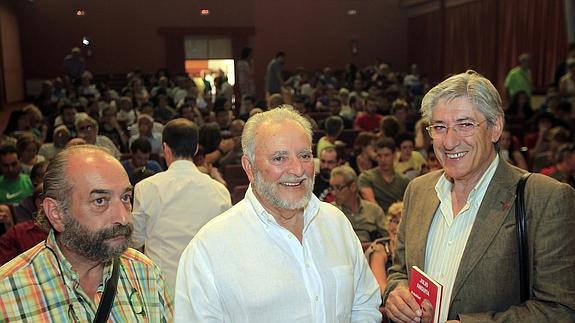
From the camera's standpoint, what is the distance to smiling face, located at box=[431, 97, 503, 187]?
1.80 m

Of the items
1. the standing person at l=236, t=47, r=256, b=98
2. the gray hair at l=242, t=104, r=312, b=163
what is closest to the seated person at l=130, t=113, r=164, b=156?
the standing person at l=236, t=47, r=256, b=98

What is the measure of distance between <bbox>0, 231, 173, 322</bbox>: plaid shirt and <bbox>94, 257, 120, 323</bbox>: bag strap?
1.3 inches

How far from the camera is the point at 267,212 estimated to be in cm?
177

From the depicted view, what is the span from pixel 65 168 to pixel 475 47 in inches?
675

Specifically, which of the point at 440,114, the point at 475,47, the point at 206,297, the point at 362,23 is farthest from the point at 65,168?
the point at 362,23

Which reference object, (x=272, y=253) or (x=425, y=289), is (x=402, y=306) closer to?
(x=425, y=289)

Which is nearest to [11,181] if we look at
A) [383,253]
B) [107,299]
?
[383,253]

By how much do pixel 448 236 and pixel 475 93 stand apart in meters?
0.45

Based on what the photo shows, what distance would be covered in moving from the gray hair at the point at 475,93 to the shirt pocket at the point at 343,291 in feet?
1.97

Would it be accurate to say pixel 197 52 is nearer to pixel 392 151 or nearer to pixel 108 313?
pixel 392 151

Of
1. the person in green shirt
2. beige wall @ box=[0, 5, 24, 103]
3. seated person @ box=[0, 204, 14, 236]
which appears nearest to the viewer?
seated person @ box=[0, 204, 14, 236]

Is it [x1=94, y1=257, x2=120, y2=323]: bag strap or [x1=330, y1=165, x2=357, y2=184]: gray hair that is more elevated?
[x1=94, y1=257, x2=120, y2=323]: bag strap

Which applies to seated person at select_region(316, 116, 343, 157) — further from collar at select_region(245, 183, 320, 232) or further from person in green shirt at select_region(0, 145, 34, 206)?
collar at select_region(245, 183, 320, 232)

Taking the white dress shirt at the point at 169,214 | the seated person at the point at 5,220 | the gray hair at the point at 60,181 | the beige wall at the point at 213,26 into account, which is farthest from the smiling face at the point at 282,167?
the beige wall at the point at 213,26
